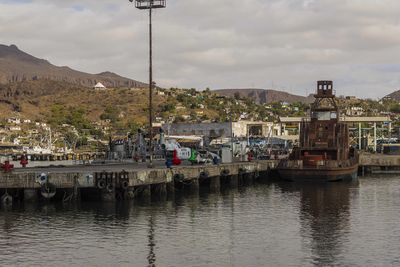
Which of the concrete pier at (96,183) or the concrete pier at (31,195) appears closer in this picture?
the concrete pier at (96,183)

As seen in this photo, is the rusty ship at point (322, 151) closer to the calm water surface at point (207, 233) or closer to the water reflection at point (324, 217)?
the water reflection at point (324, 217)

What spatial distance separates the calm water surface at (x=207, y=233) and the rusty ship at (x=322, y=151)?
57.9ft

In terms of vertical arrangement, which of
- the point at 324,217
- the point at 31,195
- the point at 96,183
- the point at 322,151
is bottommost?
the point at 324,217

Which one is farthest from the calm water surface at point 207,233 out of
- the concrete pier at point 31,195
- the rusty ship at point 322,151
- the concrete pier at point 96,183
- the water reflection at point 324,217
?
the rusty ship at point 322,151

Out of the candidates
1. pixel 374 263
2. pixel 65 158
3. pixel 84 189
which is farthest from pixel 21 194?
pixel 65 158

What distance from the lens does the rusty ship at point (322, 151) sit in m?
77.2

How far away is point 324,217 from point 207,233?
11541 millimetres

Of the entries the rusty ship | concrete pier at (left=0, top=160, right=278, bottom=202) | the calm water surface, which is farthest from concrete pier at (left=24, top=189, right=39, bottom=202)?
the rusty ship

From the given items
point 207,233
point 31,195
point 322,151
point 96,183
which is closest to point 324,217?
point 207,233

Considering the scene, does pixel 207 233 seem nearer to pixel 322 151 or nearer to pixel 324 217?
pixel 324 217

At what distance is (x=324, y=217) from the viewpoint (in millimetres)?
48062

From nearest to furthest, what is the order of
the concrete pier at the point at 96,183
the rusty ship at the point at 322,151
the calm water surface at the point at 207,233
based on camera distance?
the calm water surface at the point at 207,233, the concrete pier at the point at 96,183, the rusty ship at the point at 322,151

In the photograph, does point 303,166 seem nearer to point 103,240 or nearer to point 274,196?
point 274,196

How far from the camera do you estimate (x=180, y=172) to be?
59219 mm
